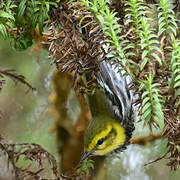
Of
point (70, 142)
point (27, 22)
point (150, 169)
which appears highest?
point (27, 22)

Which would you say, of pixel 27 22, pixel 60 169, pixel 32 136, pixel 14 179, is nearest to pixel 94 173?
pixel 60 169

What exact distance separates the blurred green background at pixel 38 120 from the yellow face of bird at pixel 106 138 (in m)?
0.43

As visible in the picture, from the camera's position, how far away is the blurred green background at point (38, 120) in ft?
2.83

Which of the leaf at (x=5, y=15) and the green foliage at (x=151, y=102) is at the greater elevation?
the leaf at (x=5, y=15)

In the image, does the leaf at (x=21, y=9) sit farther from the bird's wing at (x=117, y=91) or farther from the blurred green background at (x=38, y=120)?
the blurred green background at (x=38, y=120)

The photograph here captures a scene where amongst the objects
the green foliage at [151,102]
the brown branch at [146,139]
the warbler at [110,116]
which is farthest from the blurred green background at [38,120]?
the green foliage at [151,102]

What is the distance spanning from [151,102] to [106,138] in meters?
0.13

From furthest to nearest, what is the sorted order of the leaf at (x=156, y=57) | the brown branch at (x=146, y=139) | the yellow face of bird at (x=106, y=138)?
the brown branch at (x=146, y=139) < the yellow face of bird at (x=106, y=138) < the leaf at (x=156, y=57)

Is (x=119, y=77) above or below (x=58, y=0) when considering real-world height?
below

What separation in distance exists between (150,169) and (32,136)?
0.39m

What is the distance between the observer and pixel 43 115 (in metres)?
0.93

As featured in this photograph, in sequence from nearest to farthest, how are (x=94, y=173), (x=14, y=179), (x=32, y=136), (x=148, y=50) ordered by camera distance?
(x=148, y=50) → (x=14, y=179) → (x=94, y=173) → (x=32, y=136)

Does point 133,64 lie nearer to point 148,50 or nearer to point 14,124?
point 148,50

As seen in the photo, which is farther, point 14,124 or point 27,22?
point 14,124
